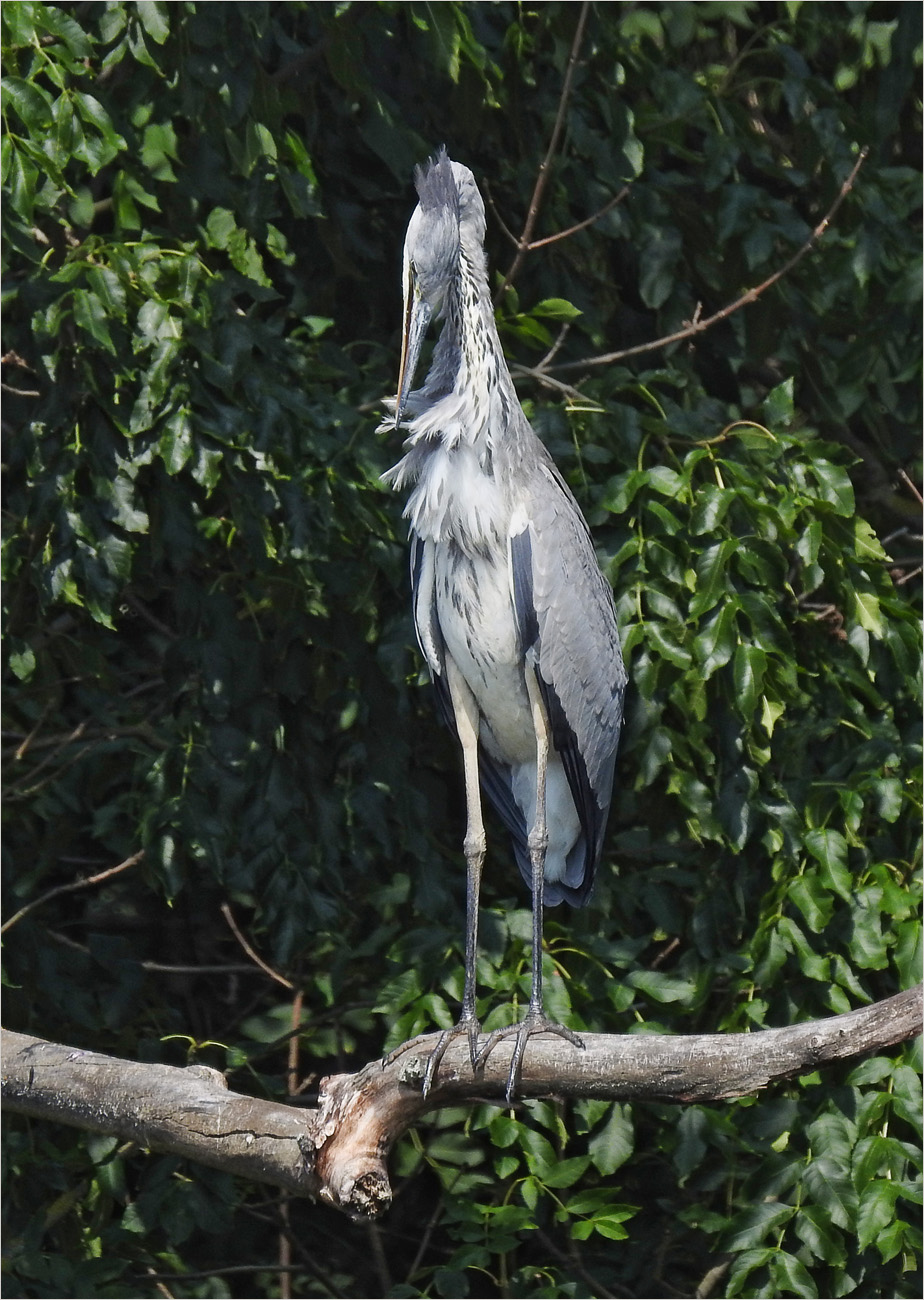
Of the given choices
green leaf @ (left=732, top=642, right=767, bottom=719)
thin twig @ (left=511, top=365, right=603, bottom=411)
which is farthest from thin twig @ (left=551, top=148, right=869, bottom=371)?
green leaf @ (left=732, top=642, right=767, bottom=719)

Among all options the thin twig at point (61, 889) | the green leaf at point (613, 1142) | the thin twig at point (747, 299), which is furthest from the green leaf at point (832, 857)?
the thin twig at point (61, 889)

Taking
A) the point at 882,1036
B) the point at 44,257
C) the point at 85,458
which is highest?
the point at 44,257

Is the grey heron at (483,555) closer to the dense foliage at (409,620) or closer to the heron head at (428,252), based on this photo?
the heron head at (428,252)

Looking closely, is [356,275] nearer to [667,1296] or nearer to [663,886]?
[663,886]

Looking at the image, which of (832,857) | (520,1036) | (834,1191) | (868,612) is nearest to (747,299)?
(868,612)

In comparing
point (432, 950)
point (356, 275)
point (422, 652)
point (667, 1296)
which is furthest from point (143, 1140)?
point (356, 275)

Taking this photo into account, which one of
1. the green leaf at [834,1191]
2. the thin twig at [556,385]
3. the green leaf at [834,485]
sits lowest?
the green leaf at [834,1191]

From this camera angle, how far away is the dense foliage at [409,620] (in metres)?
3.03

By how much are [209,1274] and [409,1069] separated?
1.46 metres

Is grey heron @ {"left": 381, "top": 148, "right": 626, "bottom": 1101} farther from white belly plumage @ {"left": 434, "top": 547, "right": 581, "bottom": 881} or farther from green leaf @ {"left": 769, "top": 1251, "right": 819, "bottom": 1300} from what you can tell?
green leaf @ {"left": 769, "top": 1251, "right": 819, "bottom": 1300}

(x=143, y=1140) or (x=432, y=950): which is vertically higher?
(x=143, y=1140)

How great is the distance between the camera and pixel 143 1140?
2.63 metres

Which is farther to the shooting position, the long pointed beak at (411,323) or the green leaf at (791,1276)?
the green leaf at (791,1276)

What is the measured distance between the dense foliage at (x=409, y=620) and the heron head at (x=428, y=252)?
0.26m
